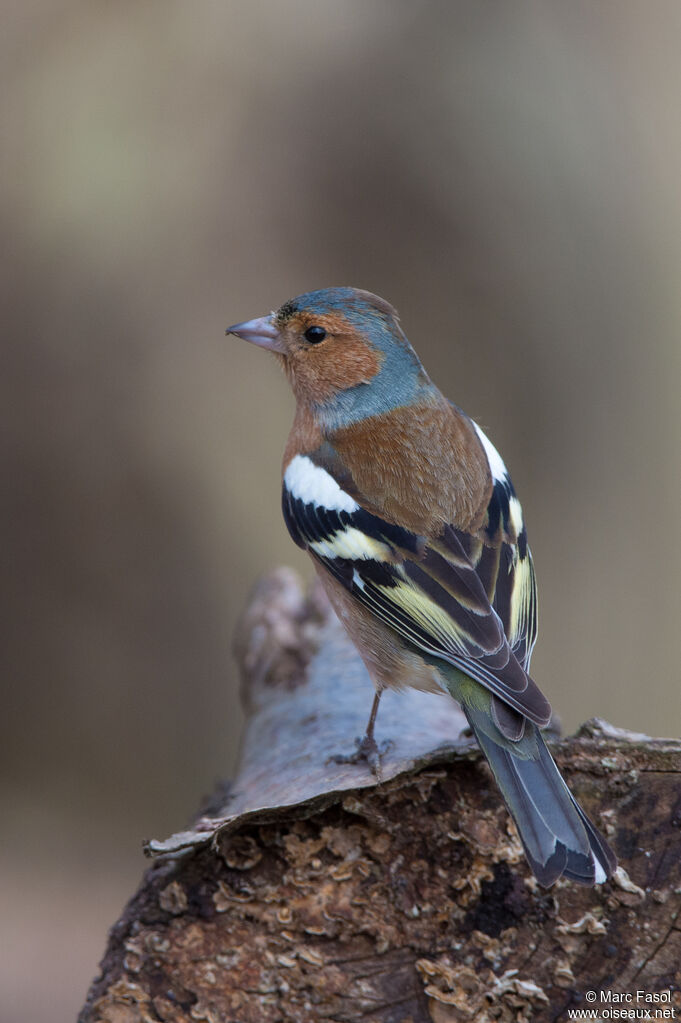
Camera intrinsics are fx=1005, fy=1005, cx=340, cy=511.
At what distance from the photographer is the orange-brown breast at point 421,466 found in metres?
3.42

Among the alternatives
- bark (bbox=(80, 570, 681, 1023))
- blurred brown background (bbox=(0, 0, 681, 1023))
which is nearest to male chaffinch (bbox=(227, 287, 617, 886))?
bark (bbox=(80, 570, 681, 1023))

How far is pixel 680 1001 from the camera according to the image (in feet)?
8.25

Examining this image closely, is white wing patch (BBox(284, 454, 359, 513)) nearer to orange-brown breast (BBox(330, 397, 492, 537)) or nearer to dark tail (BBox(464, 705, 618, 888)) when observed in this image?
orange-brown breast (BBox(330, 397, 492, 537))

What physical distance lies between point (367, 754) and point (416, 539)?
720 millimetres

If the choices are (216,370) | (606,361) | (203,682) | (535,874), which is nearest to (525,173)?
(606,361)

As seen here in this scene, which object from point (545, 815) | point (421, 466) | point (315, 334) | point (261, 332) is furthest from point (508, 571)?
point (261, 332)

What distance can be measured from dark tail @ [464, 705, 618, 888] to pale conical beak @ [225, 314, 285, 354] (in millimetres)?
2033

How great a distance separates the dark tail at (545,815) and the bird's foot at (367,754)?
1.18 ft

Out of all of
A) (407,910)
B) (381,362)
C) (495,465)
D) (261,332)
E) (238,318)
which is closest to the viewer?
(407,910)

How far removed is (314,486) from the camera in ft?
12.2

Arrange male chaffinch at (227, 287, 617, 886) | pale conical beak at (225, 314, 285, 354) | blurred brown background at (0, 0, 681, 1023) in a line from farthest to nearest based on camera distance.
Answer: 1. blurred brown background at (0, 0, 681, 1023)
2. pale conical beak at (225, 314, 285, 354)
3. male chaffinch at (227, 287, 617, 886)

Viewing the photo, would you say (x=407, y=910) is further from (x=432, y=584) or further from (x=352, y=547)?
(x=352, y=547)

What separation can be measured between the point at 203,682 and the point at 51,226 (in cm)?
344

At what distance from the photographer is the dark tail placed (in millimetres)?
2441
